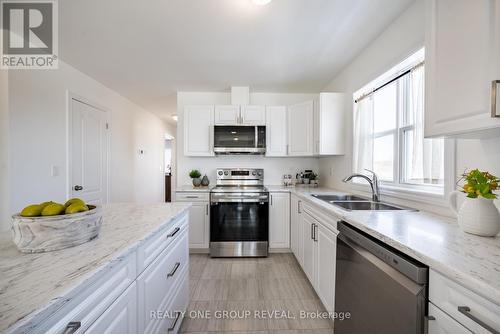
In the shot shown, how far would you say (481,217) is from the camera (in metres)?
0.90

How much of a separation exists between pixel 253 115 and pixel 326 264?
2.22 m

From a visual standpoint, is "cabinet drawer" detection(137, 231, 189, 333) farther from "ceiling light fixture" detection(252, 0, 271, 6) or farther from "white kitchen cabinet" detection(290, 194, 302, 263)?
"ceiling light fixture" detection(252, 0, 271, 6)

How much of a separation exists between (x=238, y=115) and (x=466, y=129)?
8.34ft

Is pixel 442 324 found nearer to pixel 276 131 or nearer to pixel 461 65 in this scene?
pixel 461 65

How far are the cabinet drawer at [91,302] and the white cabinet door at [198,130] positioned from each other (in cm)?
238

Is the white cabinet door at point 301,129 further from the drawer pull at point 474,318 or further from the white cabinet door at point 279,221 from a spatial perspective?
the drawer pull at point 474,318

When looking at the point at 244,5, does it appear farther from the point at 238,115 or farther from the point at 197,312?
the point at 197,312

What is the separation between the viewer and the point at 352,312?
1166 millimetres

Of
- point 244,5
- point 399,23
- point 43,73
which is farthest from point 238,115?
point 43,73

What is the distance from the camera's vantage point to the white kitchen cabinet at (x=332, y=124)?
101 inches

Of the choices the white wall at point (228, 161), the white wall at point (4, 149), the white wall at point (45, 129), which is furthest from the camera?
the white wall at point (228, 161)

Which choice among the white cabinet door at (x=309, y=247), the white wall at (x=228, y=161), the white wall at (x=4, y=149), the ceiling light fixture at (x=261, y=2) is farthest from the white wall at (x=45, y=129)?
the white cabinet door at (x=309, y=247)

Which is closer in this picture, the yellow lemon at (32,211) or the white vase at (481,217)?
the yellow lemon at (32,211)

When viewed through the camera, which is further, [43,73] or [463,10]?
[43,73]
